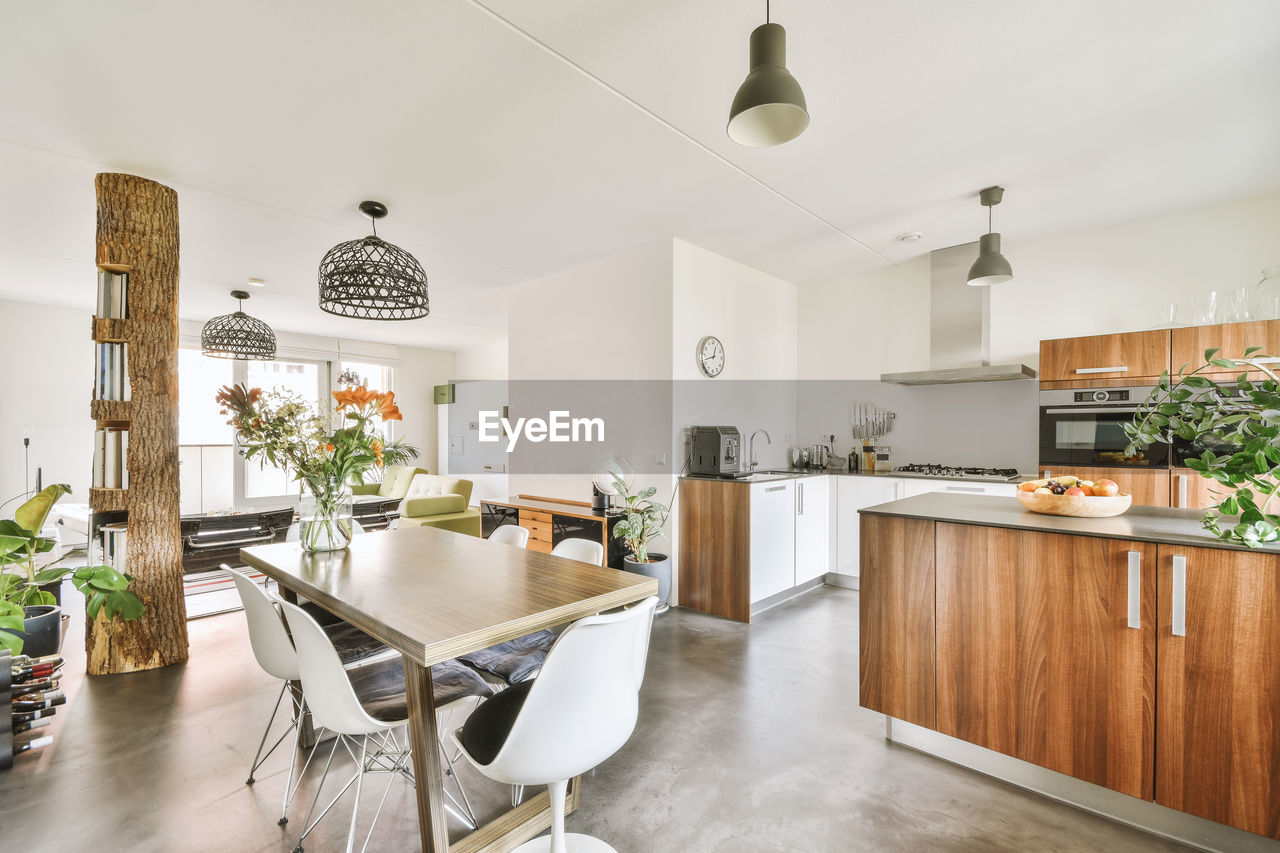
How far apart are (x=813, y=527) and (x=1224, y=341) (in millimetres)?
2700

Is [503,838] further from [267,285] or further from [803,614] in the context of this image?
[267,285]

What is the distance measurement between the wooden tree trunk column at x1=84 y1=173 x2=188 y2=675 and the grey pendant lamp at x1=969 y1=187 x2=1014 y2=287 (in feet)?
15.7

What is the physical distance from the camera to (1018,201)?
11.3 feet

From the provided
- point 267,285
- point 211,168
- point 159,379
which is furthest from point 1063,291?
point 267,285

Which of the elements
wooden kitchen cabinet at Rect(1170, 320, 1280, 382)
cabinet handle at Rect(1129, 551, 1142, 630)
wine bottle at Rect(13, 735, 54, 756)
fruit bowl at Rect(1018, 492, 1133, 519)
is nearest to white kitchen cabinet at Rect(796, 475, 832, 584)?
fruit bowl at Rect(1018, 492, 1133, 519)

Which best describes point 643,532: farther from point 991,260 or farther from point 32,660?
point 32,660

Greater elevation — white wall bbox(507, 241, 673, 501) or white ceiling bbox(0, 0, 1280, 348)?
white ceiling bbox(0, 0, 1280, 348)

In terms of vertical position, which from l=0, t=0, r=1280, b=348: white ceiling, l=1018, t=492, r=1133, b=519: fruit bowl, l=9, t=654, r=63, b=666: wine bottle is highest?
l=0, t=0, r=1280, b=348: white ceiling

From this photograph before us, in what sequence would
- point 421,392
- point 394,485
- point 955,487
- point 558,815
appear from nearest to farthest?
point 558,815, point 955,487, point 394,485, point 421,392

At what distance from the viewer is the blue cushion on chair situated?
189 cm

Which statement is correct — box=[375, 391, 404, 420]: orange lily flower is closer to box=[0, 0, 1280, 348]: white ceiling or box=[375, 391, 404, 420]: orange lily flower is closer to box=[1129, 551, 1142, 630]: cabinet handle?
box=[0, 0, 1280, 348]: white ceiling

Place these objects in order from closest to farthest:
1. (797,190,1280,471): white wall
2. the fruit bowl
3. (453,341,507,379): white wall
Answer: the fruit bowl < (797,190,1280,471): white wall < (453,341,507,379): white wall

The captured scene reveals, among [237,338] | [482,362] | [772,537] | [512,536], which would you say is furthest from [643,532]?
[482,362]

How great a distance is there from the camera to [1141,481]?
10.9 feet
